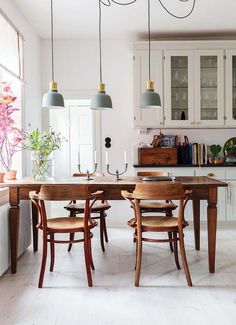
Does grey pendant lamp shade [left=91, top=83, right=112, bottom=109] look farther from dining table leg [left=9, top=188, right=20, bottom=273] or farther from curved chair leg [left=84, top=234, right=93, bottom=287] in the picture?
curved chair leg [left=84, top=234, right=93, bottom=287]

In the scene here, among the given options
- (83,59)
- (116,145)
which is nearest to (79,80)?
(83,59)

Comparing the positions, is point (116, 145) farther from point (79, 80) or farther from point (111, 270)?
point (111, 270)

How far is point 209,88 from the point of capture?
538 cm

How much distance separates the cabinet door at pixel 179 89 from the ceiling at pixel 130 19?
40cm

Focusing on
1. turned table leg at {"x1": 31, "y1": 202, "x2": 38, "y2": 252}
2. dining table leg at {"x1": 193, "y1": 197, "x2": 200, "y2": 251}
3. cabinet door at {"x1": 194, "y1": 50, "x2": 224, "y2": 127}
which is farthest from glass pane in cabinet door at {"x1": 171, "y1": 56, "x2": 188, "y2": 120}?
turned table leg at {"x1": 31, "y1": 202, "x2": 38, "y2": 252}

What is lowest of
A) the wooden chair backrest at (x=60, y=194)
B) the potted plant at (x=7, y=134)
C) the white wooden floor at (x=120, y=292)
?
the white wooden floor at (x=120, y=292)

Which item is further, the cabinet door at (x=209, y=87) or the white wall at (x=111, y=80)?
the white wall at (x=111, y=80)

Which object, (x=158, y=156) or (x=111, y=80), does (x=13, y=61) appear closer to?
(x=111, y=80)

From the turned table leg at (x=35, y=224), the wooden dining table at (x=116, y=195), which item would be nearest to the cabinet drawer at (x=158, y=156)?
the turned table leg at (x=35, y=224)

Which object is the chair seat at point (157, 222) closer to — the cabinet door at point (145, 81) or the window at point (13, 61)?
the window at point (13, 61)

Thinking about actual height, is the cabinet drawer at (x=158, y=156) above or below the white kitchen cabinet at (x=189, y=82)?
below

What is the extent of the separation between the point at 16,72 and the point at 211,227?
110 inches

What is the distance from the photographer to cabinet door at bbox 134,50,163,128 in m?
5.31

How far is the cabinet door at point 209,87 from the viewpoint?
5.34m
